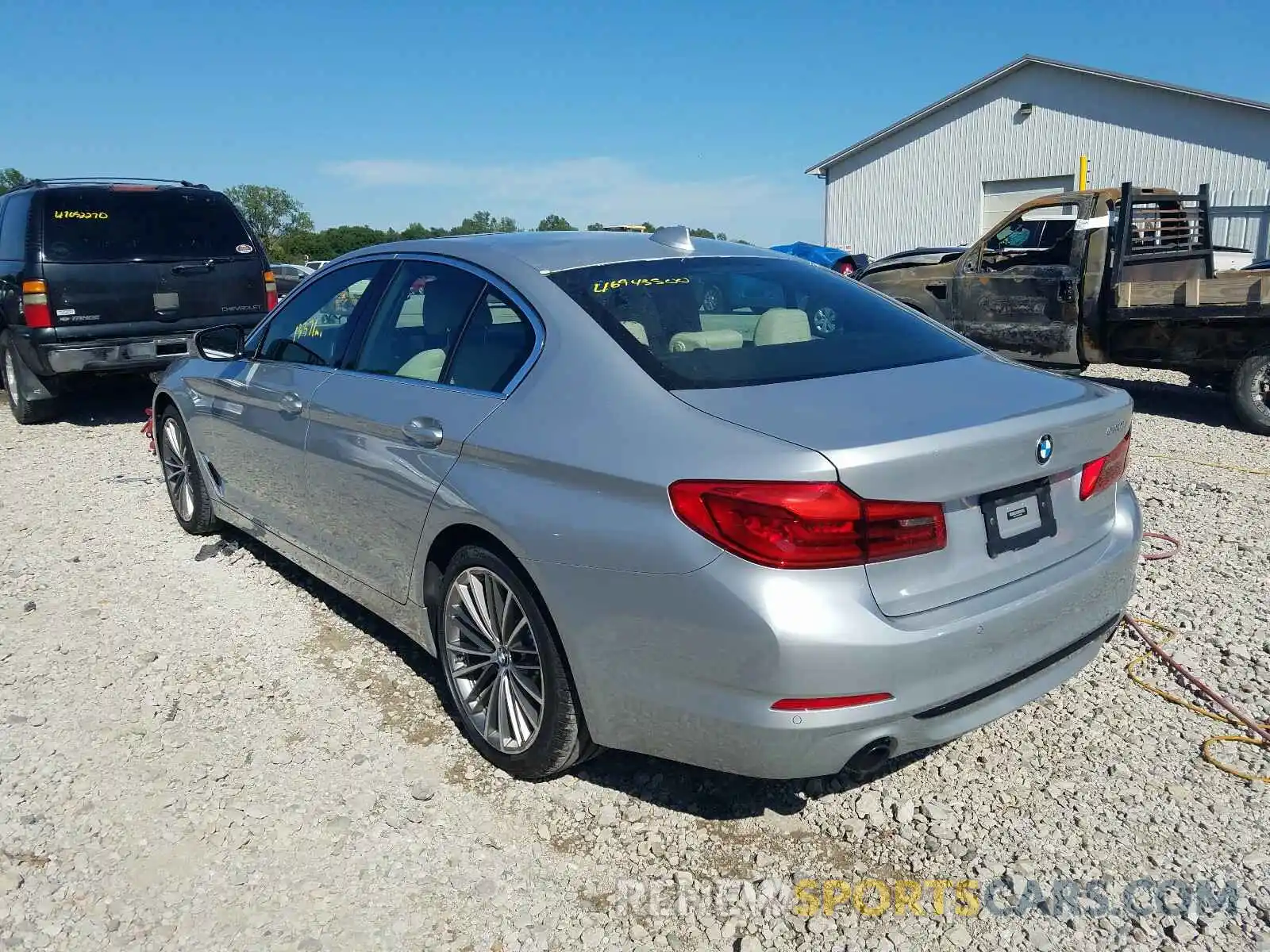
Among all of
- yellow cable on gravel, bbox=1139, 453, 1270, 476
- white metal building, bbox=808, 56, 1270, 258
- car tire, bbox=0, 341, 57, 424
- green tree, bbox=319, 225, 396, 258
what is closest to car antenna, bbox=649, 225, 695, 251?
yellow cable on gravel, bbox=1139, 453, 1270, 476

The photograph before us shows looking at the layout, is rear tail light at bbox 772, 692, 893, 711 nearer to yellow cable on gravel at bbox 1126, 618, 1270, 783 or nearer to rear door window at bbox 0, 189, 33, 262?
yellow cable on gravel at bbox 1126, 618, 1270, 783

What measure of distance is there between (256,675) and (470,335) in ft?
5.56

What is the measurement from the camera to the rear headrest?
292cm

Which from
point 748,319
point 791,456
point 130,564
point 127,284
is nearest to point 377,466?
point 748,319

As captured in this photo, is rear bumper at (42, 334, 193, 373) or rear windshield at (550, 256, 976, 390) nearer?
rear windshield at (550, 256, 976, 390)

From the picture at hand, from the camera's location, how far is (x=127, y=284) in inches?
337

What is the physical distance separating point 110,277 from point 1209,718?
851 cm

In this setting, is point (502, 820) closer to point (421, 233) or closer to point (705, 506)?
point (705, 506)

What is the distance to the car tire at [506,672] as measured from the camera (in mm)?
2855

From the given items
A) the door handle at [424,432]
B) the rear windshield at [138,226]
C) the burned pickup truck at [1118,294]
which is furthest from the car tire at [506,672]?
the burned pickup truck at [1118,294]

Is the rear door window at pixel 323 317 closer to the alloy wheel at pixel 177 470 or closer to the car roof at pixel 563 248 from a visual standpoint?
the car roof at pixel 563 248

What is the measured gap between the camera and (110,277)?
27.8 feet

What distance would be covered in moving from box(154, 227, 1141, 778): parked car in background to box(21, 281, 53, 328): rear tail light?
5.80m

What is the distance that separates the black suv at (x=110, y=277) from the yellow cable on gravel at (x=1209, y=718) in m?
7.73
